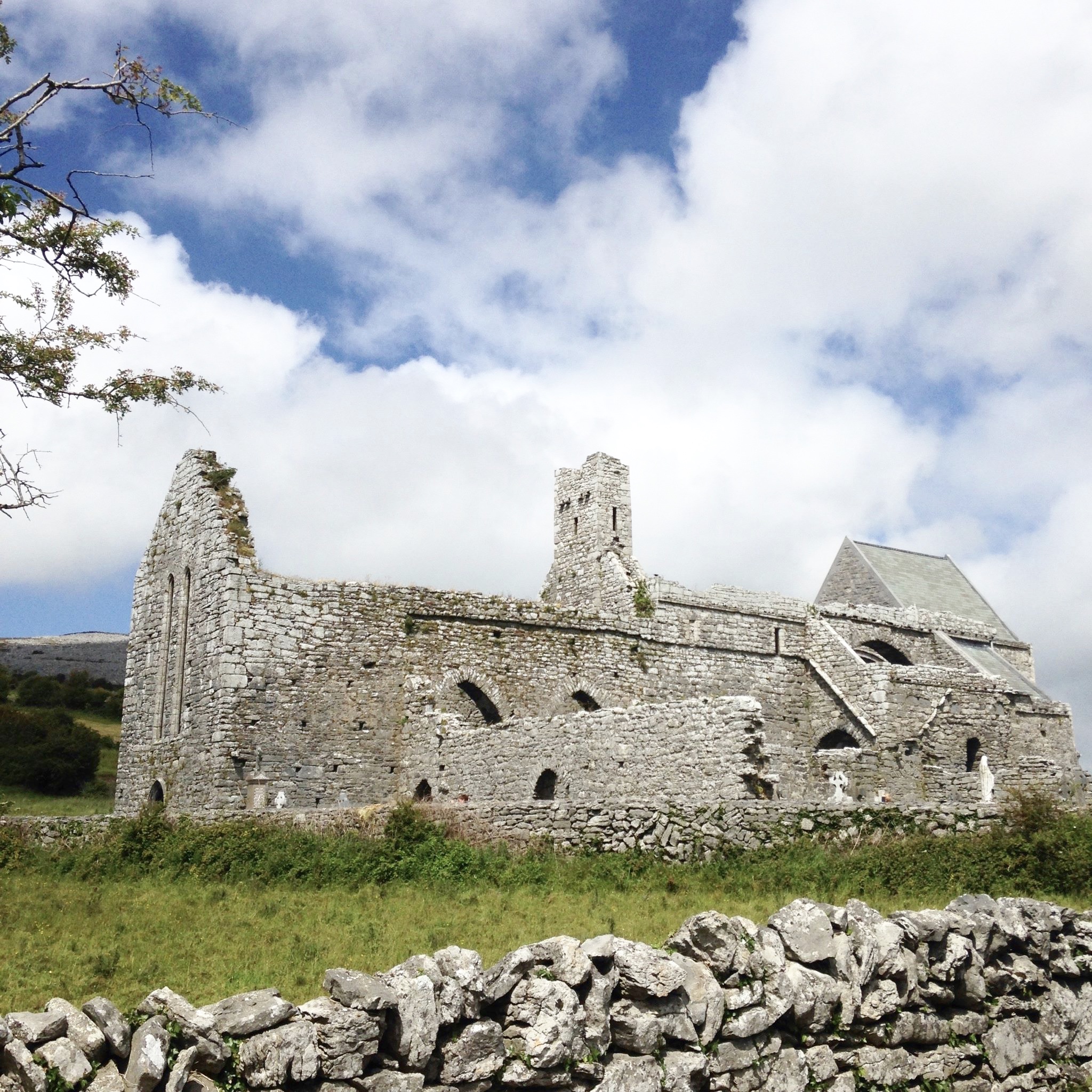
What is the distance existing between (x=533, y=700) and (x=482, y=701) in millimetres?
1166

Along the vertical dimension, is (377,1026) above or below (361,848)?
below

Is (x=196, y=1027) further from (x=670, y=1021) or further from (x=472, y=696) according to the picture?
(x=472, y=696)

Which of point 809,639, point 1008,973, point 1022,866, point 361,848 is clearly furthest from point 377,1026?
point 809,639

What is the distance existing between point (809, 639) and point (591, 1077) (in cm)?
2354

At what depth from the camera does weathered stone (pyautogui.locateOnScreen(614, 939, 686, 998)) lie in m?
8.05

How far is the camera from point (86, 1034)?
21.1ft

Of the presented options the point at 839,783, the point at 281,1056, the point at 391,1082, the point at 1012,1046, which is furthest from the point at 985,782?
the point at 281,1056

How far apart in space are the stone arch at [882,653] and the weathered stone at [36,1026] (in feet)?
91.0

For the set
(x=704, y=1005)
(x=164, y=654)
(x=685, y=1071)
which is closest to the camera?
(x=685, y=1071)

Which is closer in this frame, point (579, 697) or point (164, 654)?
point (164, 654)

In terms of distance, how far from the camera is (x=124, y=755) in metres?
25.7

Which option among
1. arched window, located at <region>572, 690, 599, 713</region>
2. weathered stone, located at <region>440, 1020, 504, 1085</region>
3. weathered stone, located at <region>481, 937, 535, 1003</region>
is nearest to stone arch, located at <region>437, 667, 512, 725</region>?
arched window, located at <region>572, 690, 599, 713</region>

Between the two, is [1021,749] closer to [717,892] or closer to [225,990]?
[717,892]

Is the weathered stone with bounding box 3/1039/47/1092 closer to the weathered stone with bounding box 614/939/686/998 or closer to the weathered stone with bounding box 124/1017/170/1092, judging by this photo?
the weathered stone with bounding box 124/1017/170/1092
